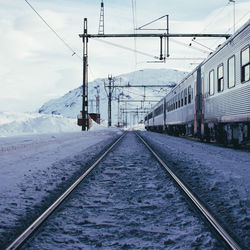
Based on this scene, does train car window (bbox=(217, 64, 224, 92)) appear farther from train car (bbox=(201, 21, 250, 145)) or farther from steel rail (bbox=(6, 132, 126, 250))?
steel rail (bbox=(6, 132, 126, 250))

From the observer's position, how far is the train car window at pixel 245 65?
29.0 ft

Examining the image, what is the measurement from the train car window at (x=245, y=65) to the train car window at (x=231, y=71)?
2.60 ft

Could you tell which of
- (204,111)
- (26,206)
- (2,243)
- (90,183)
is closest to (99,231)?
(2,243)

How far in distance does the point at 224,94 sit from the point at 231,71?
1.07 m

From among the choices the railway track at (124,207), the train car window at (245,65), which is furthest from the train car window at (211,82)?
the railway track at (124,207)

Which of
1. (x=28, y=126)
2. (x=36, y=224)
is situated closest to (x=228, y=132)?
(x=36, y=224)

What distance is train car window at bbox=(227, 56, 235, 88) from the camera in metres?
10.1

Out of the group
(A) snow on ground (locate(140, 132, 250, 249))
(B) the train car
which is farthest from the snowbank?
(A) snow on ground (locate(140, 132, 250, 249))

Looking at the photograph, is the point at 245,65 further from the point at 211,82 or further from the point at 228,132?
the point at 211,82

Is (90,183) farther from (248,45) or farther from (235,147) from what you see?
(235,147)

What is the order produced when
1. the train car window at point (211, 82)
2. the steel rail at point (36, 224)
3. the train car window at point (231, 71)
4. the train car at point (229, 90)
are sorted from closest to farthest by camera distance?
the steel rail at point (36, 224) < the train car at point (229, 90) < the train car window at point (231, 71) < the train car window at point (211, 82)

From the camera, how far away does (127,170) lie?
6.70 m

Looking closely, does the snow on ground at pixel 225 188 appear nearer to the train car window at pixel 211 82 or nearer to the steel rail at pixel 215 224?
the steel rail at pixel 215 224

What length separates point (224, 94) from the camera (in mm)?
11148
